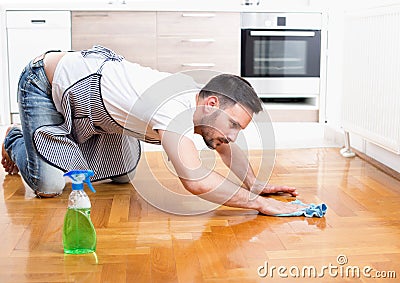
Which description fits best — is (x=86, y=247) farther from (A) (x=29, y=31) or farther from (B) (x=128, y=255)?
(A) (x=29, y=31)

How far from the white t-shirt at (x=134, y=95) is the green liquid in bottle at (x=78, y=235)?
1.40 feet

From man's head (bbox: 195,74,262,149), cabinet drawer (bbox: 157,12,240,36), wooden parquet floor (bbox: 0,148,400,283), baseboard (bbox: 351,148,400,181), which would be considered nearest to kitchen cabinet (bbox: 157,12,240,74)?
cabinet drawer (bbox: 157,12,240,36)

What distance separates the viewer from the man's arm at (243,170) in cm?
254

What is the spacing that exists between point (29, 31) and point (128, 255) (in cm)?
303

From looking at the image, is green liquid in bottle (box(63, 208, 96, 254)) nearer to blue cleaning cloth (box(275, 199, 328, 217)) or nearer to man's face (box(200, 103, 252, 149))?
man's face (box(200, 103, 252, 149))

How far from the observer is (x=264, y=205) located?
89.5 inches

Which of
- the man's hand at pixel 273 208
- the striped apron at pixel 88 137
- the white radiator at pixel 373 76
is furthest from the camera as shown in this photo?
the white radiator at pixel 373 76

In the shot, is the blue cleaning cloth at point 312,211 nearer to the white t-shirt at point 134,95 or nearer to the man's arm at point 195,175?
the man's arm at point 195,175

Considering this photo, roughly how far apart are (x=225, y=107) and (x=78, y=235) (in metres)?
0.64

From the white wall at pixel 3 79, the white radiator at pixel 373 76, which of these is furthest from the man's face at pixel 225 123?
the white wall at pixel 3 79

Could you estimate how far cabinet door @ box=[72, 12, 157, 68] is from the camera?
14.9 ft

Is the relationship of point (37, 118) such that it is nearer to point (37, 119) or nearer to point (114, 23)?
point (37, 119)

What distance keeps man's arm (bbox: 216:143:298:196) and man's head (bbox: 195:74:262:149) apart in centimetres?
34

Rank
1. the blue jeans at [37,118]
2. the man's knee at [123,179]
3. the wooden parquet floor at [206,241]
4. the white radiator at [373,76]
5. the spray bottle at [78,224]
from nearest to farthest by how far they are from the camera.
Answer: the wooden parquet floor at [206,241] → the spray bottle at [78,224] → the blue jeans at [37,118] → the man's knee at [123,179] → the white radiator at [373,76]
